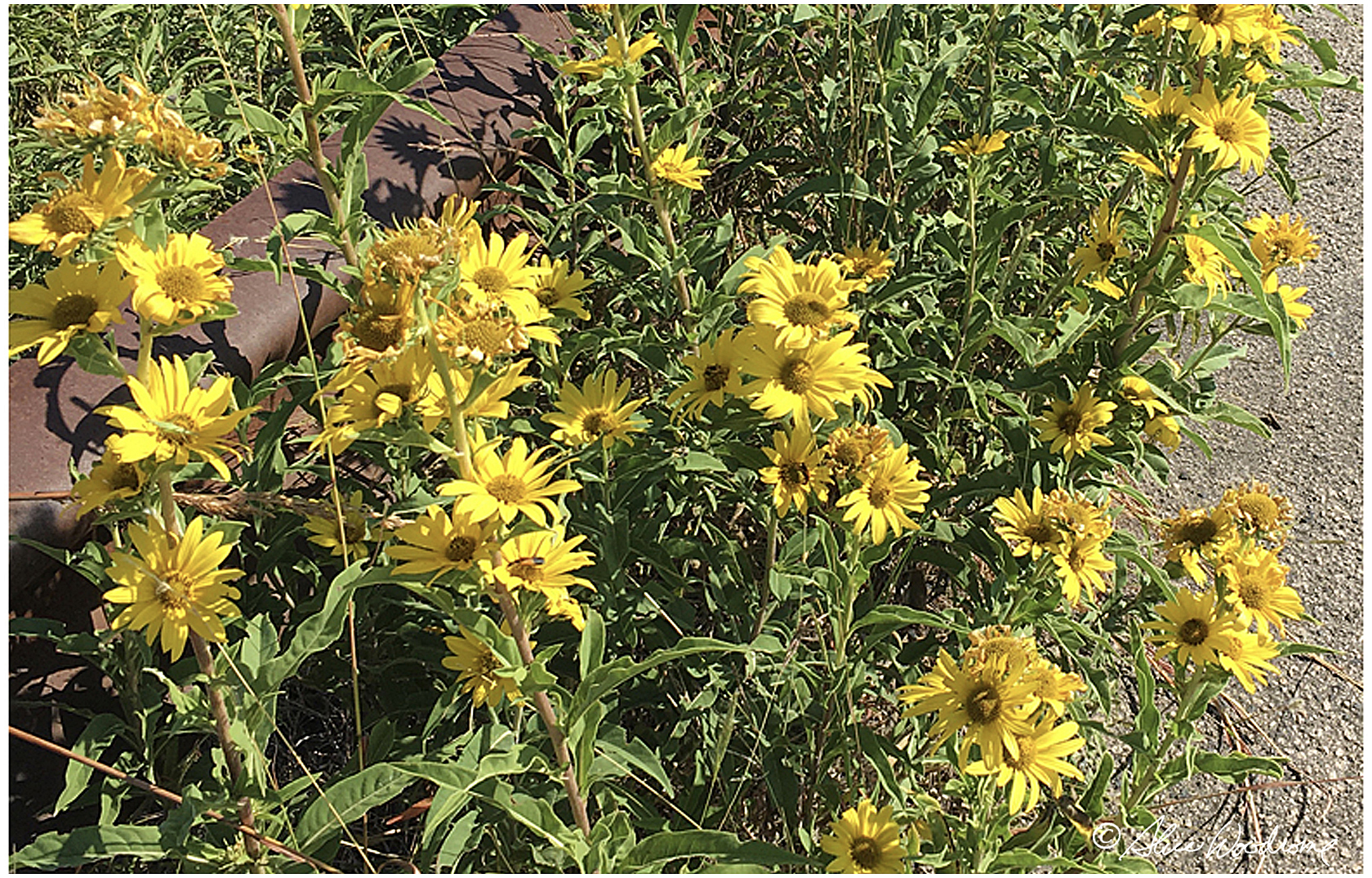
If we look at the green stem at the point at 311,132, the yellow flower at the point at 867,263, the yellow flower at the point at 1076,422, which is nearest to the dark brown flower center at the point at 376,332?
the green stem at the point at 311,132

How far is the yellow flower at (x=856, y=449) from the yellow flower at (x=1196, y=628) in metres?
0.50

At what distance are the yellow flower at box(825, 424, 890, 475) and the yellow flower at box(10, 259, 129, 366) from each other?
0.87 metres

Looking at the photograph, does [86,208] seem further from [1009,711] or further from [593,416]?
[1009,711]

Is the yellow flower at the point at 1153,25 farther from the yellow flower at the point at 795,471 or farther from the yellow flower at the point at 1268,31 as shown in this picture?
the yellow flower at the point at 795,471

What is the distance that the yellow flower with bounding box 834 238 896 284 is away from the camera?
2.03 meters

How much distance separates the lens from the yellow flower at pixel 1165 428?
187 cm

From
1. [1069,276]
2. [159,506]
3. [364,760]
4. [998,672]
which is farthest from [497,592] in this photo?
[1069,276]

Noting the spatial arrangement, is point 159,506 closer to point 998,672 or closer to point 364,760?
point 364,760

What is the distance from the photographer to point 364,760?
5.22 feet

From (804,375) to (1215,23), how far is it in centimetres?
85

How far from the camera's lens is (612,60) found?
181 cm

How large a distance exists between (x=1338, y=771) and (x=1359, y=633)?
1.22ft

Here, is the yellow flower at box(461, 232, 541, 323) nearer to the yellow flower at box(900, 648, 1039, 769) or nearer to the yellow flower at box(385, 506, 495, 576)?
the yellow flower at box(385, 506, 495, 576)


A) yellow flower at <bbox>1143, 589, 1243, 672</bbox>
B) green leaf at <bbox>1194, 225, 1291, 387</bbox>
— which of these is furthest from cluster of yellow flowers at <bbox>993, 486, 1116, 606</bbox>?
green leaf at <bbox>1194, 225, 1291, 387</bbox>
